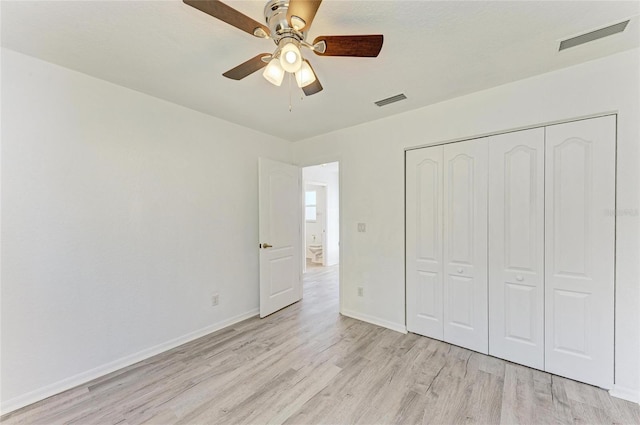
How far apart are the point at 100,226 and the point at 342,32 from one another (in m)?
2.41

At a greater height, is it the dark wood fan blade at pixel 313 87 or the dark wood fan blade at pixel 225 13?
the dark wood fan blade at pixel 225 13

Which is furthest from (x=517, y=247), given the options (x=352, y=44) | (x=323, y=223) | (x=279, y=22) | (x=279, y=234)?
(x=323, y=223)

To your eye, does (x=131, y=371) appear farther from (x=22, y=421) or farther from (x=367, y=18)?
(x=367, y=18)

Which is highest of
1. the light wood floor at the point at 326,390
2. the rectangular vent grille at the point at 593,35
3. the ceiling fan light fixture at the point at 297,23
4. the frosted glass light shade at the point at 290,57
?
the rectangular vent grille at the point at 593,35

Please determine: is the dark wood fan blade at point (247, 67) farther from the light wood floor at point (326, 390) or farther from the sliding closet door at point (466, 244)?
the light wood floor at point (326, 390)

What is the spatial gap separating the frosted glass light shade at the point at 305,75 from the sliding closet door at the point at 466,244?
68.4 inches

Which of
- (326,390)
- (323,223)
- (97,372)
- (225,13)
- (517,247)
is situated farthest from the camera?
(323,223)

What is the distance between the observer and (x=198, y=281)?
113 inches

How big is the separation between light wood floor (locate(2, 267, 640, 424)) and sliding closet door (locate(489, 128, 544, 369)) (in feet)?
0.79

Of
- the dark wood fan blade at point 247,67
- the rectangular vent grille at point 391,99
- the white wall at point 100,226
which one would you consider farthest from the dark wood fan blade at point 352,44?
the white wall at point 100,226

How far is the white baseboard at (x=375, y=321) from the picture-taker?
117 inches

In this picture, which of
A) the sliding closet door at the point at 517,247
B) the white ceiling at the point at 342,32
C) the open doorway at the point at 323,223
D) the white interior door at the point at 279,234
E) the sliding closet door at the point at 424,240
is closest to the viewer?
the white ceiling at the point at 342,32

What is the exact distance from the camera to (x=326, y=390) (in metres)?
2.02

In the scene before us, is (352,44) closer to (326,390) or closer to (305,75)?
(305,75)
